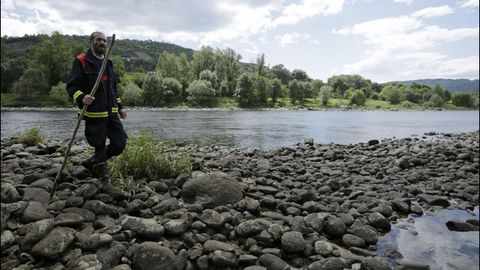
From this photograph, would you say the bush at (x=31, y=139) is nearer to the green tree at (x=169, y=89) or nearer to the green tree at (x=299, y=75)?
the green tree at (x=169, y=89)

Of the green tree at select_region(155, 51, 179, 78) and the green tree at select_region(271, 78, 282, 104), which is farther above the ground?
the green tree at select_region(155, 51, 179, 78)

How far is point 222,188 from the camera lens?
683 centimetres

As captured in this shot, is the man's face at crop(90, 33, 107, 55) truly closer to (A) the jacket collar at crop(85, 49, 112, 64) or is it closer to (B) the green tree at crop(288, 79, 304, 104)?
(A) the jacket collar at crop(85, 49, 112, 64)

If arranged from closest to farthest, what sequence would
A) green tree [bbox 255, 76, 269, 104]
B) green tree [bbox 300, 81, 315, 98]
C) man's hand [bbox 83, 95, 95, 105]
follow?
1. man's hand [bbox 83, 95, 95, 105]
2. green tree [bbox 255, 76, 269, 104]
3. green tree [bbox 300, 81, 315, 98]

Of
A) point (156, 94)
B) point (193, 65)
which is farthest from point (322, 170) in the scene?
point (193, 65)

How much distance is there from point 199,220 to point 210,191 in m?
1.03

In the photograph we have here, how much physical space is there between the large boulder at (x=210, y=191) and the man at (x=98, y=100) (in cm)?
153

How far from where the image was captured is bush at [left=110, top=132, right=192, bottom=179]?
23.5 feet

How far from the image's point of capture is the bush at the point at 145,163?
7.16 meters

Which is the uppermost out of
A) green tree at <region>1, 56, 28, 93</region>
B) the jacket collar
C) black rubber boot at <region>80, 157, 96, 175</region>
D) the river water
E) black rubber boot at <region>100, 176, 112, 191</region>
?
green tree at <region>1, 56, 28, 93</region>

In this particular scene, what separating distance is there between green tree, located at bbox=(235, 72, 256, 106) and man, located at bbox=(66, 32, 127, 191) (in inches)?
3513

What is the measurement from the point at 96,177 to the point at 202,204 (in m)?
2.32

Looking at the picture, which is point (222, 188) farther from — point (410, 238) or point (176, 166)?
point (410, 238)

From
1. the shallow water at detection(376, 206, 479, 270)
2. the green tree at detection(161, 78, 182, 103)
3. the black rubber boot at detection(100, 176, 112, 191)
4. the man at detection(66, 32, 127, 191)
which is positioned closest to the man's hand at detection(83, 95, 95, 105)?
the man at detection(66, 32, 127, 191)
